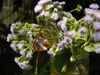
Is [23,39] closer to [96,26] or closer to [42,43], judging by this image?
[42,43]

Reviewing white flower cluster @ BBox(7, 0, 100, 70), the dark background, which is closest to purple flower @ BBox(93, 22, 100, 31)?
white flower cluster @ BBox(7, 0, 100, 70)

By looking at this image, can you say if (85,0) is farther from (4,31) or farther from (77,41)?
(4,31)

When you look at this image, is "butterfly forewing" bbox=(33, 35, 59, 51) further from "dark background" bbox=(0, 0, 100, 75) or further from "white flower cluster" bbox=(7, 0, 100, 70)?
"dark background" bbox=(0, 0, 100, 75)

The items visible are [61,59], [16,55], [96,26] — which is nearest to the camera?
[96,26]

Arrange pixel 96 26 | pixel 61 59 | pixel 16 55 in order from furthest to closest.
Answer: pixel 16 55 < pixel 61 59 < pixel 96 26

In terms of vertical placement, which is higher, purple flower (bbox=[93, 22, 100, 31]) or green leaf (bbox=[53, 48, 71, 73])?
purple flower (bbox=[93, 22, 100, 31])

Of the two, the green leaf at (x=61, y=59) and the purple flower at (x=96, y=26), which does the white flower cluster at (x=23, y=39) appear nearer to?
the green leaf at (x=61, y=59)

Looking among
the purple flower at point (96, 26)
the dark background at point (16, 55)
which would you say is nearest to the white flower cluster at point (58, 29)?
the purple flower at point (96, 26)

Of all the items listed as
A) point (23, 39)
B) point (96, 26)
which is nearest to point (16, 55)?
point (23, 39)
